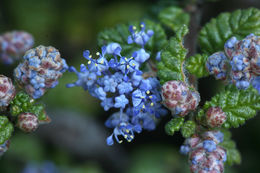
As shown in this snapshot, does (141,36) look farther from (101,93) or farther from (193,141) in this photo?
(193,141)

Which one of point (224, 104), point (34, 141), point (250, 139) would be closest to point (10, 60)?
point (34, 141)

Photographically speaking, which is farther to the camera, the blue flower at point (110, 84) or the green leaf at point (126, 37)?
the green leaf at point (126, 37)

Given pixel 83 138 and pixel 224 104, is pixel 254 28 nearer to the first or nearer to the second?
pixel 224 104

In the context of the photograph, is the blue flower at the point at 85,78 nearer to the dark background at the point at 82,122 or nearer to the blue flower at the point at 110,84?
the blue flower at the point at 110,84

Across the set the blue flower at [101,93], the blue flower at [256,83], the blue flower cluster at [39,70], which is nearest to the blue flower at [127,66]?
the blue flower at [101,93]

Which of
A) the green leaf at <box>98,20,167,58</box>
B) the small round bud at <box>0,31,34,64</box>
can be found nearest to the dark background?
the small round bud at <box>0,31,34,64</box>

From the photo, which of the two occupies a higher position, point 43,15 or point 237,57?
point 43,15
